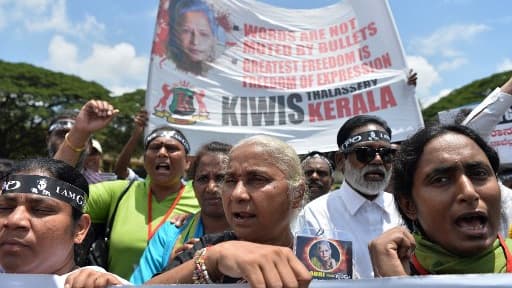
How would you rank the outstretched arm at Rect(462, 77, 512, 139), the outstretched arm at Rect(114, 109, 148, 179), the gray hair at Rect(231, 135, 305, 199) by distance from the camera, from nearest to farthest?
the gray hair at Rect(231, 135, 305, 199) < the outstretched arm at Rect(462, 77, 512, 139) < the outstretched arm at Rect(114, 109, 148, 179)

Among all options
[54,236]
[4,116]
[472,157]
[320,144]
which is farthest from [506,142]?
[4,116]

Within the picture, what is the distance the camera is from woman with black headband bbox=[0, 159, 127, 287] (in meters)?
1.58

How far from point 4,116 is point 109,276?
28345 mm

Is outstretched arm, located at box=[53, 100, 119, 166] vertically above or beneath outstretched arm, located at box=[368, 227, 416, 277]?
above

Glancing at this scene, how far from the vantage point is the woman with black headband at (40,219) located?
62.1 inches

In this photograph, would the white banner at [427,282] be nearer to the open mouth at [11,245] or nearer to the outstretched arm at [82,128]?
the open mouth at [11,245]

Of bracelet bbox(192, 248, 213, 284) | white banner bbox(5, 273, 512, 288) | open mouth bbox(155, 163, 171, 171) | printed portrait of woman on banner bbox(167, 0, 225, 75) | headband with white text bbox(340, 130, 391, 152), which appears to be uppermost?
printed portrait of woman on banner bbox(167, 0, 225, 75)

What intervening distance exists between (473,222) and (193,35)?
14.4 ft

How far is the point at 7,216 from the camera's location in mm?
1626

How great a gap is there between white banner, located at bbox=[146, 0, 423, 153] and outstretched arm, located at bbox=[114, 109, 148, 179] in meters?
0.29

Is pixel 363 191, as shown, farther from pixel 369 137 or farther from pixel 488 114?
pixel 488 114

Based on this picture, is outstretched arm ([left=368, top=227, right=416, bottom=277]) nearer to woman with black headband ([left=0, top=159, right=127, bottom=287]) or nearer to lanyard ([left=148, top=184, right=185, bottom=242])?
woman with black headband ([left=0, top=159, right=127, bottom=287])

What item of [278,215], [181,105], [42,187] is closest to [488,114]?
[278,215]

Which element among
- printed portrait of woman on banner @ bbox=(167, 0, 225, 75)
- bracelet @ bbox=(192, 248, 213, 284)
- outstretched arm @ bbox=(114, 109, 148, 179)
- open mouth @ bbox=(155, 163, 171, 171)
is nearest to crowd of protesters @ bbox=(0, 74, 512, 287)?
bracelet @ bbox=(192, 248, 213, 284)
